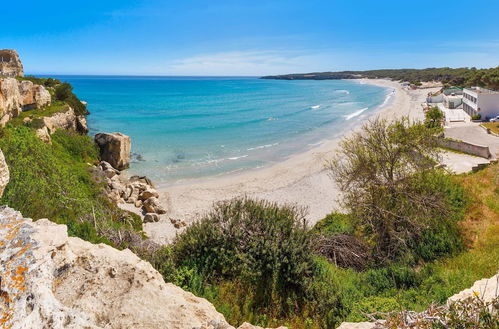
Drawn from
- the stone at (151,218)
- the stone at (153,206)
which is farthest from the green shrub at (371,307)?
the stone at (153,206)

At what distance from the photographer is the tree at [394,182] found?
39.8ft

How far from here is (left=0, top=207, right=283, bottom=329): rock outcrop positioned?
3.40 metres

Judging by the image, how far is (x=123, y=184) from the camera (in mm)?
24812

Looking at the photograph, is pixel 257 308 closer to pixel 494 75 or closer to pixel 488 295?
pixel 488 295

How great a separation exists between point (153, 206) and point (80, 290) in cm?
1744

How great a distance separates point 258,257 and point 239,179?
20131mm

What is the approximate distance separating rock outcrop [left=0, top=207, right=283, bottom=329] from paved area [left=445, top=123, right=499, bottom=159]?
32.2 meters

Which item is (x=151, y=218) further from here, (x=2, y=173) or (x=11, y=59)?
(x=11, y=59)

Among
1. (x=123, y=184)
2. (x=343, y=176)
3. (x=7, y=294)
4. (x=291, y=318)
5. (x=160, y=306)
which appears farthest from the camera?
(x=123, y=184)

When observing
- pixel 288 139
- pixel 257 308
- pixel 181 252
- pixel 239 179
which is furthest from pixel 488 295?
pixel 288 139

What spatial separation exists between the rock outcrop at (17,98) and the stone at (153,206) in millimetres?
9833

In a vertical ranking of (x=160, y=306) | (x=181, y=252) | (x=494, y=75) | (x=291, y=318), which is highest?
(x=494, y=75)

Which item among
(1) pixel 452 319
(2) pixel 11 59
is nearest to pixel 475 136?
(1) pixel 452 319

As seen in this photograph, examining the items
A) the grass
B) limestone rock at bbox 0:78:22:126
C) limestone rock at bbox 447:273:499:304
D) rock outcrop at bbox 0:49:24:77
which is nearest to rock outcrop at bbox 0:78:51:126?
limestone rock at bbox 0:78:22:126
